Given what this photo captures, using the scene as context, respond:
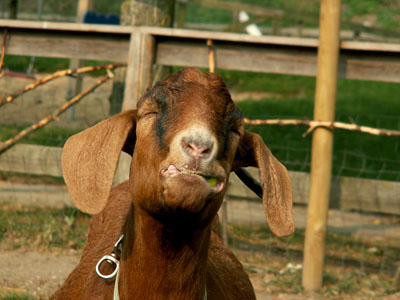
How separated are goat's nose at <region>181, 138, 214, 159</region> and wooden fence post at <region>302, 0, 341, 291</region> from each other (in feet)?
11.5

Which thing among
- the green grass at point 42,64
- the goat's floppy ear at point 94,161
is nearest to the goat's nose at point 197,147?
the goat's floppy ear at point 94,161

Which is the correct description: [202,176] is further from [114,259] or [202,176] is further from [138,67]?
[138,67]

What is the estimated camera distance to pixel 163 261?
3104 millimetres

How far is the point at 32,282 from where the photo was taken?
5.94 m

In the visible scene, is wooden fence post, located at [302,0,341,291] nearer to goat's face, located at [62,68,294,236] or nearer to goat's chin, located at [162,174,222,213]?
goat's face, located at [62,68,294,236]

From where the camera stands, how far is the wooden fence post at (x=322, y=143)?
235 inches

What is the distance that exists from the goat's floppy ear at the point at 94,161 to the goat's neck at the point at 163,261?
23 centimetres

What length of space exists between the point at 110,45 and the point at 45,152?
5.25 feet

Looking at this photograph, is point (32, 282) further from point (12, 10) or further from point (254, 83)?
point (254, 83)

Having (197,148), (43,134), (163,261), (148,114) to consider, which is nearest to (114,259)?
(163,261)

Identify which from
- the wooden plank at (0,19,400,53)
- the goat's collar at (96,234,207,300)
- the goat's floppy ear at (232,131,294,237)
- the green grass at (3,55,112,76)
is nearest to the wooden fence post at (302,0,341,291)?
the wooden plank at (0,19,400,53)

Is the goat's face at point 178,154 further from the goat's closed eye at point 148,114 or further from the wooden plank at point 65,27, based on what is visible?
the wooden plank at point 65,27

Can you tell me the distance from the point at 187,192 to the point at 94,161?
573 millimetres

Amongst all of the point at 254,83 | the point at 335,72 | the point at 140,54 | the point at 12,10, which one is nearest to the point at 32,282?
the point at 140,54
